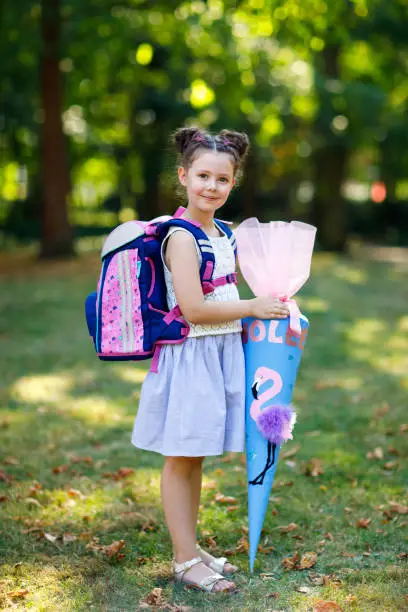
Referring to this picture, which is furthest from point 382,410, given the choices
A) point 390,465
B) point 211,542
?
point 211,542

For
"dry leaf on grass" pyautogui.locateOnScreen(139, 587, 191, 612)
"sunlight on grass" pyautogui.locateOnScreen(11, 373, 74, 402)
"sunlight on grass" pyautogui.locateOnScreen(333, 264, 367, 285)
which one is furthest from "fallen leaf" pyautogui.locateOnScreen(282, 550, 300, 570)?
"sunlight on grass" pyautogui.locateOnScreen(333, 264, 367, 285)

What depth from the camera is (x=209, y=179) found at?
10.1 feet

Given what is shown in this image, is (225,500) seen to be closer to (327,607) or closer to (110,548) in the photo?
(110,548)

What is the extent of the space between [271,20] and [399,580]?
19.0 feet

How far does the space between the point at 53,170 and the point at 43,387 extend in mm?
9411

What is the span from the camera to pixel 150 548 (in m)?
3.58

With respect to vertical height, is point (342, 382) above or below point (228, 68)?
below

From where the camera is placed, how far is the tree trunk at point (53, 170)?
49.3 feet

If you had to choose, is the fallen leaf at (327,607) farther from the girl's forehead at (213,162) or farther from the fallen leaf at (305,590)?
the girl's forehead at (213,162)

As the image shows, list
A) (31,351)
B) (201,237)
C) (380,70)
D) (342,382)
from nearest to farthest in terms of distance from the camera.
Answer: (201,237) < (342,382) < (31,351) < (380,70)

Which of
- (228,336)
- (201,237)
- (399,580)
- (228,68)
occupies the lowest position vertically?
(399,580)

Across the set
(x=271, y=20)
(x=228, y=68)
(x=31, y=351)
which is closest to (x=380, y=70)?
(x=228, y=68)

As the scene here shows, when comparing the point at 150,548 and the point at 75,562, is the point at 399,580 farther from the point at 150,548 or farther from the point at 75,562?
the point at 75,562

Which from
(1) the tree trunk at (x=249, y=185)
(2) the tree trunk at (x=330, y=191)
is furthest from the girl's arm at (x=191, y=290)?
(1) the tree trunk at (x=249, y=185)
